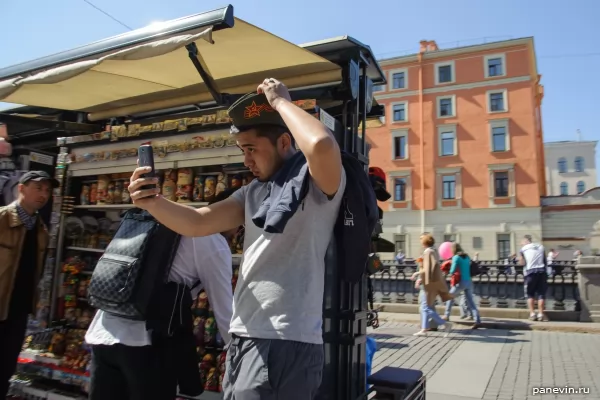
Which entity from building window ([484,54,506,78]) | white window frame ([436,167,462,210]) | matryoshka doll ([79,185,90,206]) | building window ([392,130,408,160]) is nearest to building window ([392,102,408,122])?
building window ([392,130,408,160])

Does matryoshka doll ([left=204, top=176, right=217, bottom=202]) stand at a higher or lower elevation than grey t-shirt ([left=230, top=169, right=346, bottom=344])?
higher

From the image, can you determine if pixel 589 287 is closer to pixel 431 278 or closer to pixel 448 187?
pixel 431 278

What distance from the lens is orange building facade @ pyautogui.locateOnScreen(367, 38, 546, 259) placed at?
31812 millimetres

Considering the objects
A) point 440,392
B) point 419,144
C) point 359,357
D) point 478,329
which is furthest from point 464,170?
point 359,357

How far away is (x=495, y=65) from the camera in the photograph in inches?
1315

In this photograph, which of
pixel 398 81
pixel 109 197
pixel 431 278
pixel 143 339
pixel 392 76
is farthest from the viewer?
pixel 392 76

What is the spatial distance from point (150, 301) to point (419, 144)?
34314 mm

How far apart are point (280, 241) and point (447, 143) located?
34880 mm

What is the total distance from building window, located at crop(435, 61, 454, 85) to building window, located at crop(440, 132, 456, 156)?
430cm

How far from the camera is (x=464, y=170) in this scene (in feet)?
109

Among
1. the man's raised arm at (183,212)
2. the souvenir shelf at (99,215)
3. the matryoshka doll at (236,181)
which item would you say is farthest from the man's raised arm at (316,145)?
the matryoshka doll at (236,181)

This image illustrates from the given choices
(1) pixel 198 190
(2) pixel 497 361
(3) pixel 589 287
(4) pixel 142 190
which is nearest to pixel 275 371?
(4) pixel 142 190

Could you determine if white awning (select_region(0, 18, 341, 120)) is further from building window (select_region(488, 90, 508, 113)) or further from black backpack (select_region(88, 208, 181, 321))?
building window (select_region(488, 90, 508, 113))

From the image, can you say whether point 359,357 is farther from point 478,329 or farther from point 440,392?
point 478,329
